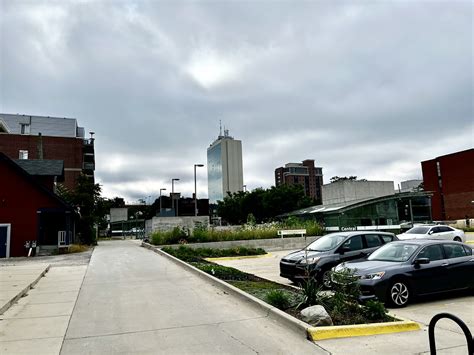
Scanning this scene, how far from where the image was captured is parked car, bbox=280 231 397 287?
36.7 feet

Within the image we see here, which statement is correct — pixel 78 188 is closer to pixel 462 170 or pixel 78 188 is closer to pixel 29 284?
pixel 29 284

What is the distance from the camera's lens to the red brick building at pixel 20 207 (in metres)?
26.9

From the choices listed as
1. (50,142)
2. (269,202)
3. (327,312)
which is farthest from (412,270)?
(50,142)

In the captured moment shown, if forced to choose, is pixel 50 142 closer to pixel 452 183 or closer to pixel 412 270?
pixel 412 270

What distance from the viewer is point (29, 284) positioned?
39.9 feet

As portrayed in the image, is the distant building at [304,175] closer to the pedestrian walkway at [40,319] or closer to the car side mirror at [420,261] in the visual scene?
the pedestrian walkway at [40,319]

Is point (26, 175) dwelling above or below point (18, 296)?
above

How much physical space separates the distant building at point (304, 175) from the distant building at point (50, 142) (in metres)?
82.5

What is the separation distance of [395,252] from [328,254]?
2069 millimetres

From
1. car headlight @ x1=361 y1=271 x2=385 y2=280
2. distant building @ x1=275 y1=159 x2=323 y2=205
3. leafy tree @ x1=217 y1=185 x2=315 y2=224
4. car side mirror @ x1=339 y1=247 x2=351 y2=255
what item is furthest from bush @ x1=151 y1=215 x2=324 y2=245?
distant building @ x1=275 y1=159 x2=323 y2=205

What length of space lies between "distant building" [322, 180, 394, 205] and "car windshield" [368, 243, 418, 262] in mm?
46150

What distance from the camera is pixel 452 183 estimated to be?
256ft

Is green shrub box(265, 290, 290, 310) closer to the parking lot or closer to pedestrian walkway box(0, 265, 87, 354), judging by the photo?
the parking lot

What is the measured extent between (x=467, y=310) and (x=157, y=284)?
26.7 ft
